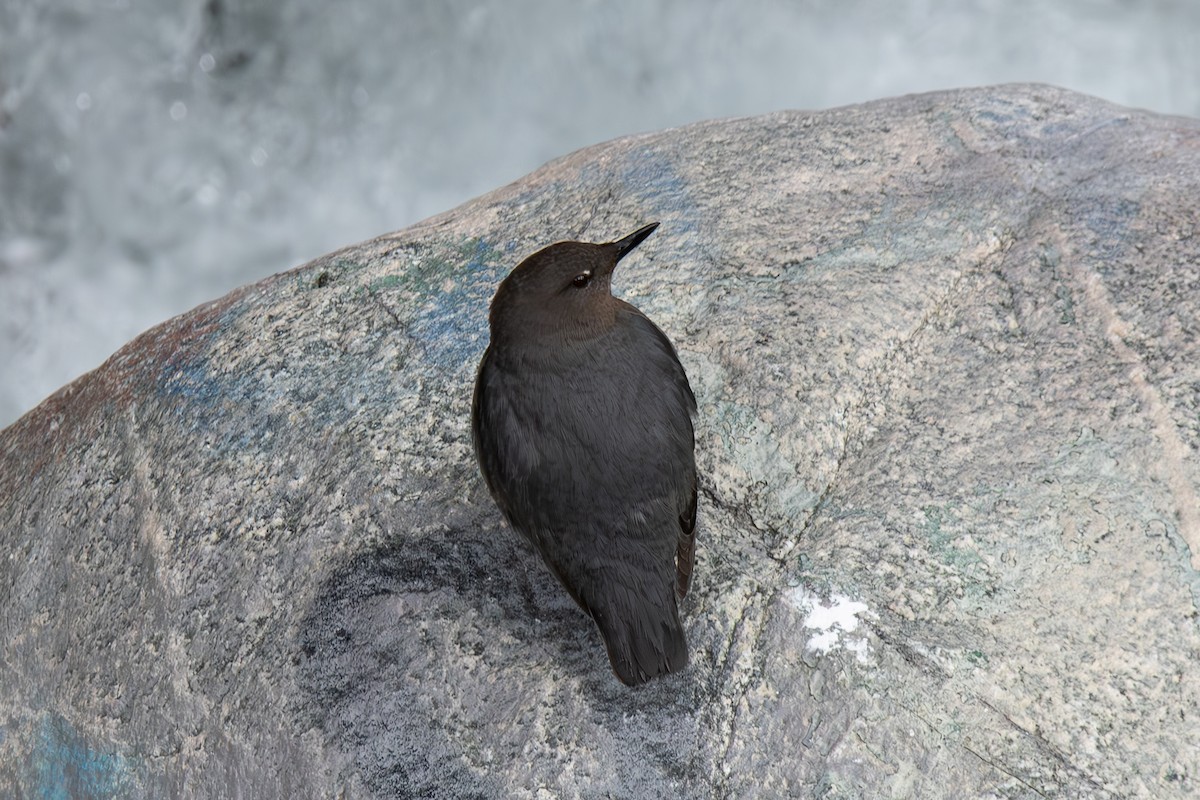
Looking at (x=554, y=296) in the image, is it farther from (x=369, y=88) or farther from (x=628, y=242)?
(x=369, y=88)

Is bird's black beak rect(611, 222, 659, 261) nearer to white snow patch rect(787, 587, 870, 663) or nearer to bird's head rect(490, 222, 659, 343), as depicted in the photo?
bird's head rect(490, 222, 659, 343)

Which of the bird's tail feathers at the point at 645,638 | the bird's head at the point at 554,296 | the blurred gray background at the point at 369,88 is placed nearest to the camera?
the bird's tail feathers at the point at 645,638

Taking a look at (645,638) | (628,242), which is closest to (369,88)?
(628,242)

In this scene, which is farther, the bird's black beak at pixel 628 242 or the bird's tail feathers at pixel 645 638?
the bird's black beak at pixel 628 242

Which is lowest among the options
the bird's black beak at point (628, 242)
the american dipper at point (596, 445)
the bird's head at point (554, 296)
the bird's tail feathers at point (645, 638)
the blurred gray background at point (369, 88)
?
the bird's tail feathers at point (645, 638)

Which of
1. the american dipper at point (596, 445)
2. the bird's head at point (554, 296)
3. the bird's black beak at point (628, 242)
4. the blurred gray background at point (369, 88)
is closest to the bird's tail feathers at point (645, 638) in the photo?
the american dipper at point (596, 445)

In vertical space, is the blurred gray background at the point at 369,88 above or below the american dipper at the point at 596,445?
above

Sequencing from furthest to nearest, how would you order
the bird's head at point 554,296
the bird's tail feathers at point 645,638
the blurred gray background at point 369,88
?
the blurred gray background at point 369,88 < the bird's head at point 554,296 < the bird's tail feathers at point 645,638

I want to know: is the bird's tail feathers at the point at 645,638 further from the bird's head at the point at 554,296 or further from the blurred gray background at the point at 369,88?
the blurred gray background at the point at 369,88
